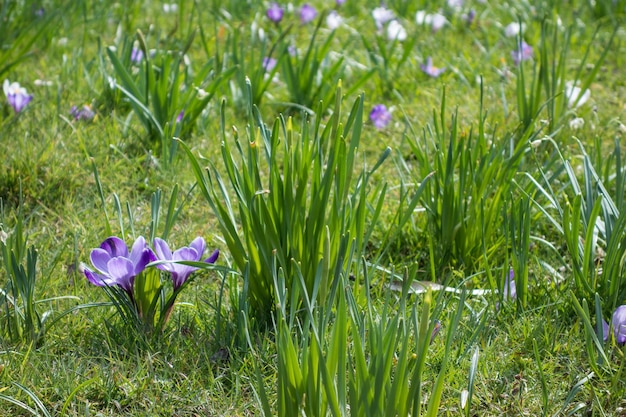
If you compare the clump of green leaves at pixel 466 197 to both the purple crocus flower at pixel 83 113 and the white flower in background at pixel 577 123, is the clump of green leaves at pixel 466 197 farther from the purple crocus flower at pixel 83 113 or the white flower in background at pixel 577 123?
the purple crocus flower at pixel 83 113

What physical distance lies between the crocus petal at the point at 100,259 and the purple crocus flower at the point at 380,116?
1.49 m

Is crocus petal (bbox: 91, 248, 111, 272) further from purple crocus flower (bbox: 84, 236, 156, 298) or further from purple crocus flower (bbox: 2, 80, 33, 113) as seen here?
purple crocus flower (bbox: 2, 80, 33, 113)

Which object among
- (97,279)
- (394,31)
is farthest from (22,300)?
(394,31)

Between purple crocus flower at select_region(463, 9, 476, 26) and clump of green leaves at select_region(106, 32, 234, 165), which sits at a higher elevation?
purple crocus flower at select_region(463, 9, 476, 26)

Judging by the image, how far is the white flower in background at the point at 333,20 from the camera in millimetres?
3865

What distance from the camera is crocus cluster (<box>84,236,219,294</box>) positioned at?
167 centimetres

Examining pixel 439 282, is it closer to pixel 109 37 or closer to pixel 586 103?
pixel 586 103

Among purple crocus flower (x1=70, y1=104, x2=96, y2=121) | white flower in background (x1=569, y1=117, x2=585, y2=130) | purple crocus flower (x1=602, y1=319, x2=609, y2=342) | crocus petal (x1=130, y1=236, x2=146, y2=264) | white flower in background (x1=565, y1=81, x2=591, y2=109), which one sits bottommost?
purple crocus flower (x1=602, y1=319, x2=609, y2=342)

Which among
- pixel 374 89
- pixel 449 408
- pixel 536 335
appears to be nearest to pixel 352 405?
pixel 449 408

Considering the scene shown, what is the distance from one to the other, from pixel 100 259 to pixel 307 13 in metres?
2.50

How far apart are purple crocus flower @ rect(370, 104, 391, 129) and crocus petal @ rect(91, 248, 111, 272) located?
149 cm

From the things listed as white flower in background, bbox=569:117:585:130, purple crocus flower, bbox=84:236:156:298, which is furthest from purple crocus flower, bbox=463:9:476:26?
purple crocus flower, bbox=84:236:156:298

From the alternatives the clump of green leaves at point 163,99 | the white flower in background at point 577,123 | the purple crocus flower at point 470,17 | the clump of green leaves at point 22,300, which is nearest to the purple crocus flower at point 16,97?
the clump of green leaves at point 163,99

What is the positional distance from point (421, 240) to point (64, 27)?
2119mm
